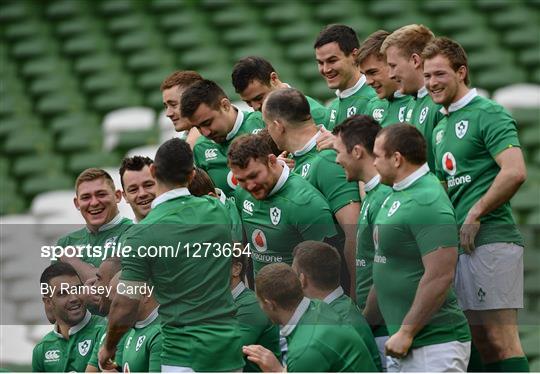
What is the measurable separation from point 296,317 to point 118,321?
761mm

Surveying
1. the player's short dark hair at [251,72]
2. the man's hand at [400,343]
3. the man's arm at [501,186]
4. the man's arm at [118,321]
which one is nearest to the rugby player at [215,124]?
the player's short dark hair at [251,72]

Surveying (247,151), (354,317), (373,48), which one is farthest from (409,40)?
(354,317)

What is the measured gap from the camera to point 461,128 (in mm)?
6051

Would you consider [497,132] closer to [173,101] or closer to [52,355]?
[173,101]

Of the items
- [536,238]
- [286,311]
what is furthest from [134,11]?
[286,311]

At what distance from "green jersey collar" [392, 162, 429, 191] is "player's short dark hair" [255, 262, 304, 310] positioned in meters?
0.57

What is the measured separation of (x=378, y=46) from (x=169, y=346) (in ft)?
5.68

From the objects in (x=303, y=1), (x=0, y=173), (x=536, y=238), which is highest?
(x=303, y=1)

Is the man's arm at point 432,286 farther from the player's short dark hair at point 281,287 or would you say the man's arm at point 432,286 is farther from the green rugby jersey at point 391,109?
the green rugby jersey at point 391,109

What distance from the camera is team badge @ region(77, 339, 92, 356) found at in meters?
6.77

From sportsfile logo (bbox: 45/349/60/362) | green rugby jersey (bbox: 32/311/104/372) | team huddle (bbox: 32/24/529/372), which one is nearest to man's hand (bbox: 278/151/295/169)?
team huddle (bbox: 32/24/529/372)

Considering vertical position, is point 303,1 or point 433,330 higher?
point 303,1

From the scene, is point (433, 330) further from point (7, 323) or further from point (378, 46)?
point (7, 323)

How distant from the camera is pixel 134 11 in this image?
48.8 ft
